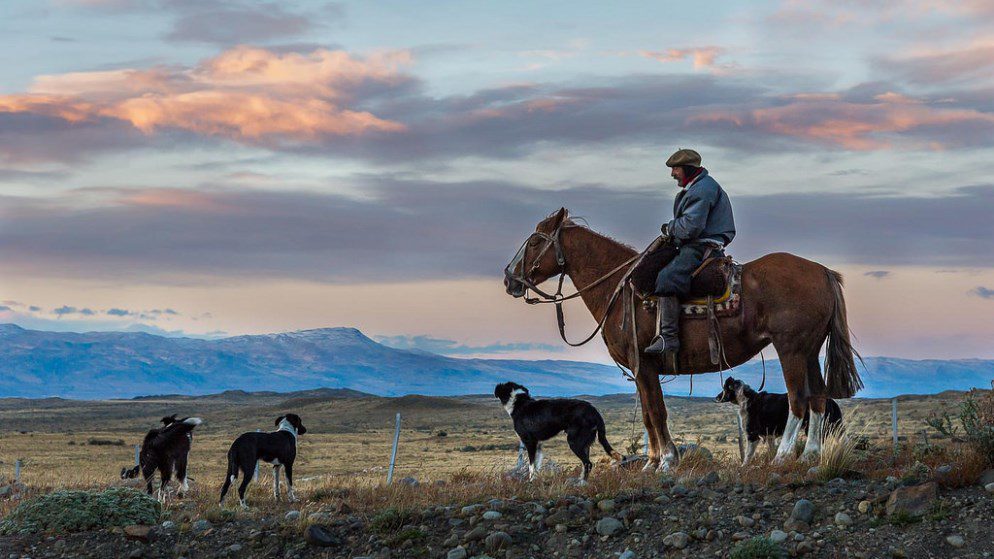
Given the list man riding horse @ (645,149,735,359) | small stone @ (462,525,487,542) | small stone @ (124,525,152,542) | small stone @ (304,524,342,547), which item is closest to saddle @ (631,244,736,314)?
man riding horse @ (645,149,735,359)

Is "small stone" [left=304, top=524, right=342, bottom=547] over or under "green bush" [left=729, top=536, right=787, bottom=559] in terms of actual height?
under

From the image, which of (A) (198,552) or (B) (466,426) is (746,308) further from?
(B) (466,426)

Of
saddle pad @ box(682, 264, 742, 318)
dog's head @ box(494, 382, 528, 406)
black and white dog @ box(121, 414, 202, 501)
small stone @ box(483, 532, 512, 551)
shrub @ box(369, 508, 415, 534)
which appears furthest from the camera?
black and white dog @ box(121, 414, 202, 501)

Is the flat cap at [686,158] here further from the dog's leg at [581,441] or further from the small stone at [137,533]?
the small stone at [137,533]

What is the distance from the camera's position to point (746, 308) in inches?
509

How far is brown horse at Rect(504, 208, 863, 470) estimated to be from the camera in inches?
504

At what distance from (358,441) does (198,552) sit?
50719mm

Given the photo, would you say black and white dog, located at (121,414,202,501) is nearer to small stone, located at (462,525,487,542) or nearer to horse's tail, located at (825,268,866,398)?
small stone, located at (462,525,487,542)

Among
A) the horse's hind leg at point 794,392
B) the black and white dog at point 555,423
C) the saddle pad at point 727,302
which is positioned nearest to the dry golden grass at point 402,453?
the black and white dog at point 555,423

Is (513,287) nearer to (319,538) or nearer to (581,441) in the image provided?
(581,441)

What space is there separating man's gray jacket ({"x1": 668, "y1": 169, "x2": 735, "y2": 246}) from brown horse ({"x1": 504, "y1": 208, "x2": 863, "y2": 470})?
23.4 inches

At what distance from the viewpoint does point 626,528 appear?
1073cm

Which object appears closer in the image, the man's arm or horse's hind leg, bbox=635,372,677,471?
the man's arm

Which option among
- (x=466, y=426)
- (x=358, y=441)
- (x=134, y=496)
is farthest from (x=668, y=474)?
(x=466, y=426)
